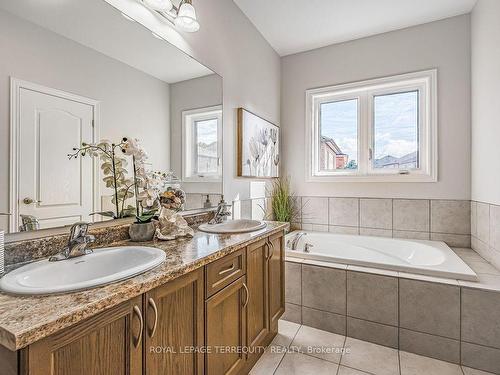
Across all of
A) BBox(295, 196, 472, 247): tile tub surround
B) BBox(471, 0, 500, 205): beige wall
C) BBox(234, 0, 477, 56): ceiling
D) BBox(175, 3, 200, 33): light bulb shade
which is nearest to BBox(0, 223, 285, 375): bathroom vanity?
BBox(175, 3, 200, 33): light bulb shade

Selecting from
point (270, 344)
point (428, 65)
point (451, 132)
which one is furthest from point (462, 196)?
point (270, 344)

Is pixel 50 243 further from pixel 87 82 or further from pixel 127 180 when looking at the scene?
pixel 87 82

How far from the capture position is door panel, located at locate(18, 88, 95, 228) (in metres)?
0.99

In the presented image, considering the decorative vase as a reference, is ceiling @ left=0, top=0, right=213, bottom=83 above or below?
above

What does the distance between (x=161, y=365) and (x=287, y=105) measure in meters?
2.95

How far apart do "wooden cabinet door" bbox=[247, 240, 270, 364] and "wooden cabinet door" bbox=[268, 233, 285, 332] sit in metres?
0.06

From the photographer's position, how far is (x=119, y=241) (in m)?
1.30

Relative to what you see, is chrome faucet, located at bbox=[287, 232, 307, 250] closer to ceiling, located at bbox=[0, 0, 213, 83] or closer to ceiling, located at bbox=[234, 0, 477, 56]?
ceiling, located at bbox=[0, 0, 213, 83]

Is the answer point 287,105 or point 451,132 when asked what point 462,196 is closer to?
point 451,132

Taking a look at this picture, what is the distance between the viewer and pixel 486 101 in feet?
6.97

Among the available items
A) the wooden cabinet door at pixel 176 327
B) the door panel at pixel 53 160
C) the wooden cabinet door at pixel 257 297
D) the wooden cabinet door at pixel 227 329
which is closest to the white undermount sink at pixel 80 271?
the wooden cabinet door at pixel 176 327

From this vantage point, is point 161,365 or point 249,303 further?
point 249,303

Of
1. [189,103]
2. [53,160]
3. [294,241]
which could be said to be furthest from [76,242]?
[294,241]

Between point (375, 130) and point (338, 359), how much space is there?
223 cm
